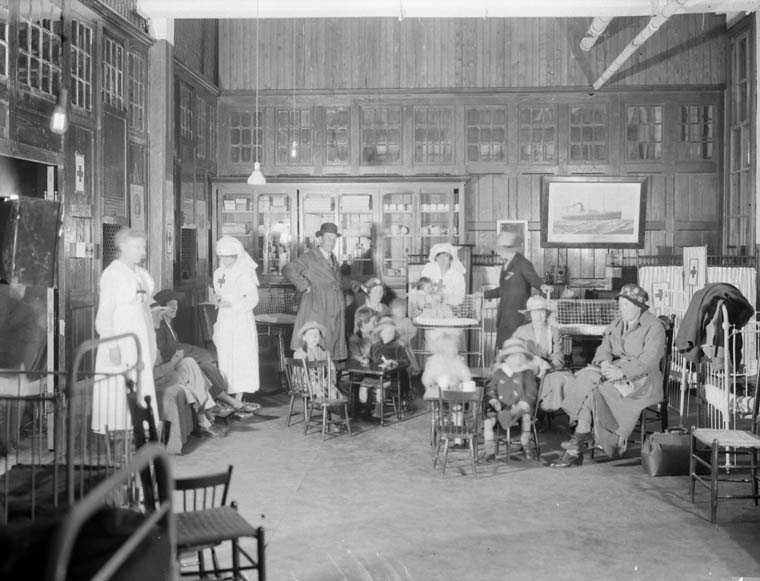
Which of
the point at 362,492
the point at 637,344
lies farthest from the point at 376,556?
the point at 637,344

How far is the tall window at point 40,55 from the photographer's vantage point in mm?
6504

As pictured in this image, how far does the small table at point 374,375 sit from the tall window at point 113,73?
355 centimetres

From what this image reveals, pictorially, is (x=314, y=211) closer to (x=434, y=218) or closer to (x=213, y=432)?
(x=434, y=218)

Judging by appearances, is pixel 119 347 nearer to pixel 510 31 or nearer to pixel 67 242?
pixel 67 242

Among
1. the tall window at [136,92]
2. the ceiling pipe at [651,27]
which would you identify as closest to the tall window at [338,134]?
the ceiling pipe at [651,27]

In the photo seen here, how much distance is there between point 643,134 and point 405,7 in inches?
199

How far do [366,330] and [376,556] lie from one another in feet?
15.3

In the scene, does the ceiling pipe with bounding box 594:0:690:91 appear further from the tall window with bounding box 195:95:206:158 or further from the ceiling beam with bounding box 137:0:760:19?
the tall window with bounding box 195:95:206:158

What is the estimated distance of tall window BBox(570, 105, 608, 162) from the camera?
1252cm

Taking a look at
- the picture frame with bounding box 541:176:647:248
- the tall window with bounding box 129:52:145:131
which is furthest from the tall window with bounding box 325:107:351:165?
the tall window with bounding box 129:52:145:131

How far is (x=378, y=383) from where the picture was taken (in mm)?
8445

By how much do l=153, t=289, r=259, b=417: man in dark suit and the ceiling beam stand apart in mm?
3105

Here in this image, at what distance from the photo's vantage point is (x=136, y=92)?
8.99 metres

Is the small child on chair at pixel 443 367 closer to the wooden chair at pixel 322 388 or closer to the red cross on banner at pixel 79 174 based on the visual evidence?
the wooden chair at pixel 322 388
